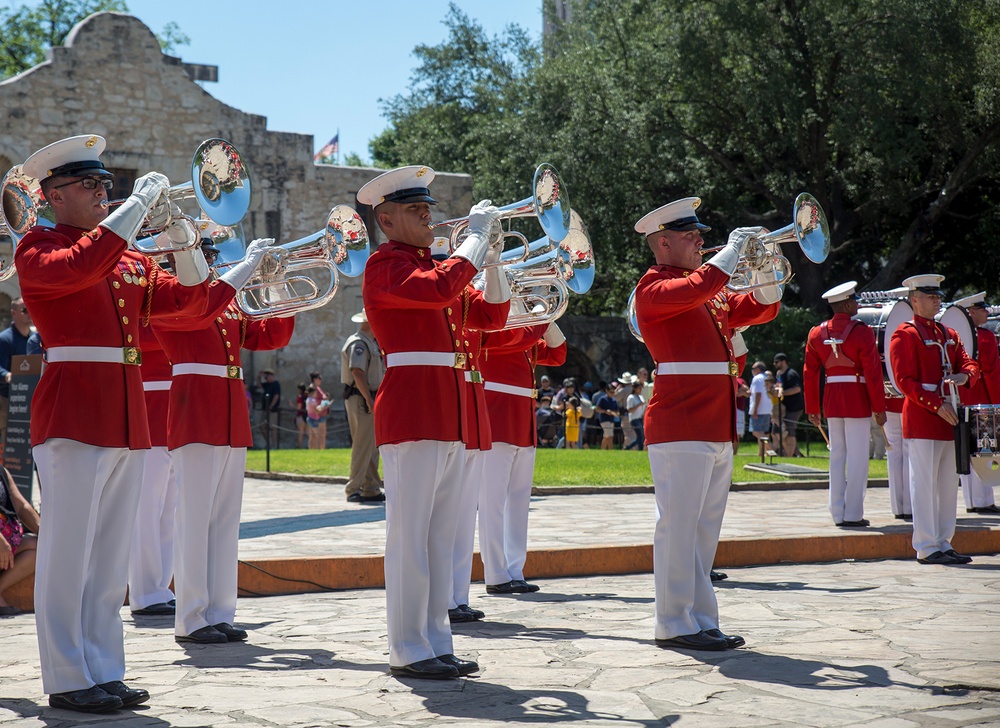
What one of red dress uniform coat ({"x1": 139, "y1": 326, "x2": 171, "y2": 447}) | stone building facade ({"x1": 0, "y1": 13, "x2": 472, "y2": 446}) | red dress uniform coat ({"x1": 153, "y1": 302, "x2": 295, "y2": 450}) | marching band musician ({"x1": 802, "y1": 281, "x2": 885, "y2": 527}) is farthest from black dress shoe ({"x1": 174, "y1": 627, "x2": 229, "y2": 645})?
stone building facade ({"x1": 0, "y1": 13, "x2": 472, "y2": 446})

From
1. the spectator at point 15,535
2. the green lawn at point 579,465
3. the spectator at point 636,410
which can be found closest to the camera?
the spectator at point 15,535

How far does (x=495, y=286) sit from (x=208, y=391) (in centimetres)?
171

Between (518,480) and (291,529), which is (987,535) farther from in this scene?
(291,529)

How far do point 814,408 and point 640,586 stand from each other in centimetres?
410

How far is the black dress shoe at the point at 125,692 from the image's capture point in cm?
488

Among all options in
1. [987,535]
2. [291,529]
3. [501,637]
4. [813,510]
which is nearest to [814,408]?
[813,510]

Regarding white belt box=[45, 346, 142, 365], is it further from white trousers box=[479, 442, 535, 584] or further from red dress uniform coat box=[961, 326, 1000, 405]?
red dress uniform coat box=[961, 326, 1000, 405]

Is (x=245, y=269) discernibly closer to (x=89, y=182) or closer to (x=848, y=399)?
(x=89, y=182)

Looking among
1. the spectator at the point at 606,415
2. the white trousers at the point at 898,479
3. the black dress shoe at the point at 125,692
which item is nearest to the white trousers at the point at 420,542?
the black dress shoe at the point at 125,692

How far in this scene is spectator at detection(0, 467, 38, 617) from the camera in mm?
7164

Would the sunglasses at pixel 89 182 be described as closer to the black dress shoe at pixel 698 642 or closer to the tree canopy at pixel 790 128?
the black dress shoe at pixel 698 642

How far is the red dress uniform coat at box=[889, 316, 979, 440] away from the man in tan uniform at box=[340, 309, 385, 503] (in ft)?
18.4

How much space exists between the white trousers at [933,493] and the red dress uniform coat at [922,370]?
118mm

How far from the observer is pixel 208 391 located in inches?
260
